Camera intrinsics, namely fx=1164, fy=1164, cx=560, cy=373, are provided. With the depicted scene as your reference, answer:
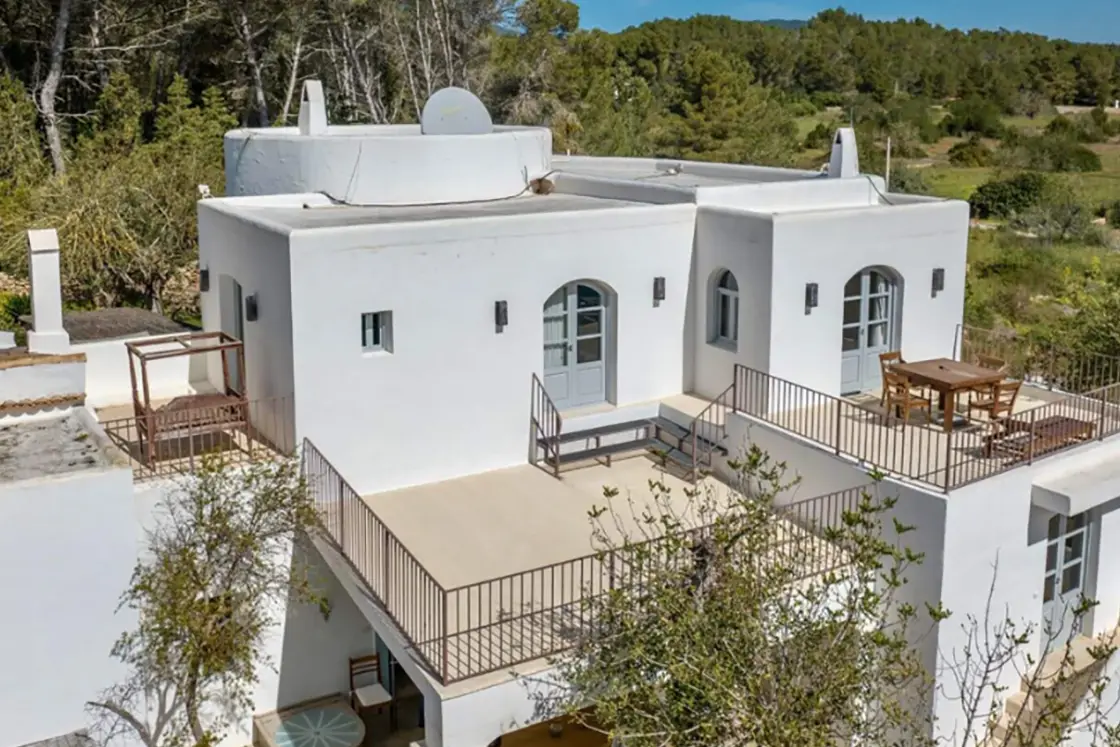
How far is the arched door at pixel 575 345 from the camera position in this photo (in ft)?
55.5

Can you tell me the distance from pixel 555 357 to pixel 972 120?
3216 inches

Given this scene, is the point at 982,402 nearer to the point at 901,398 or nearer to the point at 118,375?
the point at 901,398

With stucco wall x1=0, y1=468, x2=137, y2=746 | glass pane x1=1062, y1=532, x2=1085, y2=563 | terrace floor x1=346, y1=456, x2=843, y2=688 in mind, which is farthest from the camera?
glass pane x1=1062, y1=532, x2=1085, y2=563

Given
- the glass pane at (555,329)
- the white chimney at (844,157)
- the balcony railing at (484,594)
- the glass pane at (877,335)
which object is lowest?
the balcony railing at (484,594)

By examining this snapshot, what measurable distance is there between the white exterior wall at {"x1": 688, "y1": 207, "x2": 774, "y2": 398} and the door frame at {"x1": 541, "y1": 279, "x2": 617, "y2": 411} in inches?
56.2

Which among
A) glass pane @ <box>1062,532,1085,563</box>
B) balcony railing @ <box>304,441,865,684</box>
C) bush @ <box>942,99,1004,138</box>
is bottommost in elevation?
glass pane @ <box>1062,532,1085,563</box>

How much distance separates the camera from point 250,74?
160 feet

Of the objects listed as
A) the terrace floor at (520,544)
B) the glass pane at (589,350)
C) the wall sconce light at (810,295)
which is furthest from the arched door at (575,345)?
the wall sconce light at (810,295)

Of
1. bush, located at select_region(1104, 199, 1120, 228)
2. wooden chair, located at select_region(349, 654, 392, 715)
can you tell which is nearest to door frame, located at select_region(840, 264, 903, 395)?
wooden chair, located at select_region(349, 654, 392, 715)

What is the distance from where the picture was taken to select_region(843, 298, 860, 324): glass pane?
58.0 feet

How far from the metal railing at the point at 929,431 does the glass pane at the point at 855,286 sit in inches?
66.9

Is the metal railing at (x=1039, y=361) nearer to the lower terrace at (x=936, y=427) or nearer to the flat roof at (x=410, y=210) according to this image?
the lower terrace at (x=936, y=427)

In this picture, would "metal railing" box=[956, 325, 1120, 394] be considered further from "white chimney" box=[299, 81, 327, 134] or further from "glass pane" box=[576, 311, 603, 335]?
"white chimney" box=[299, 81, 327, 134]

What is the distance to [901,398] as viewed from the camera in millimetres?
15953
